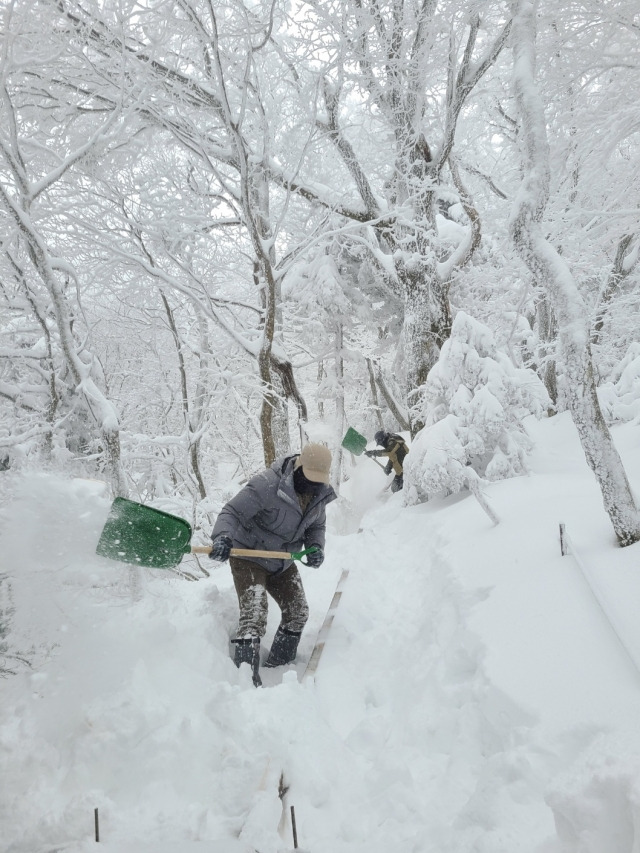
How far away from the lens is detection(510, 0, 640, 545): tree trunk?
3.65 metres

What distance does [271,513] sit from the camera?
4.01 meters

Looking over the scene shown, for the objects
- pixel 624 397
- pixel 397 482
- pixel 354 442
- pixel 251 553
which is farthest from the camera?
pixel 354 442

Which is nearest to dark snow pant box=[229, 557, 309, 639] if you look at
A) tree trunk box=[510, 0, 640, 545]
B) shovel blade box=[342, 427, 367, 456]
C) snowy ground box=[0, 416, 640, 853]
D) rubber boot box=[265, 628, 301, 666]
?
rubber boot box=[265, 628, 301, 666]

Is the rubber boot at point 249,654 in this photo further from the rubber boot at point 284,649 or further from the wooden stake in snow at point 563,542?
the wooden stake in snow at point 563,542

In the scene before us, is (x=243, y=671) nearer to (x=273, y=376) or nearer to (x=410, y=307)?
(x=273, y=376)

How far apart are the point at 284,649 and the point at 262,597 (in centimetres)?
43

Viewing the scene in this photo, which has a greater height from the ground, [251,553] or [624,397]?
[624,397]

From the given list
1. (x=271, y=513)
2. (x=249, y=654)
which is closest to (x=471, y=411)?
(x=271, y=513)

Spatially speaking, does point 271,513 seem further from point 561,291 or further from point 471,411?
point 471,411

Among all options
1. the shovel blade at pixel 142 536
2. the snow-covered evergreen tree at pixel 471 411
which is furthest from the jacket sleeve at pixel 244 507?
the snow-covered evergreen tree at pixel 471 411

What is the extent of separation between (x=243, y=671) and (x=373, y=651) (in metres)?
1.16

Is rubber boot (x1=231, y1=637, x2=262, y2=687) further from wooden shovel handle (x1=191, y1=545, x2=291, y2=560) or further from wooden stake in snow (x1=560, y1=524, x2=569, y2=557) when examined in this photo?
wooden stake in snow (x1=560, y1=524, x2=569, y2=557)

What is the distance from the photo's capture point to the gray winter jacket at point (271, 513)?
396cm

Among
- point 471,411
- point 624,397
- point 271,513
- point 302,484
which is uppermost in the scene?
point 624,397
